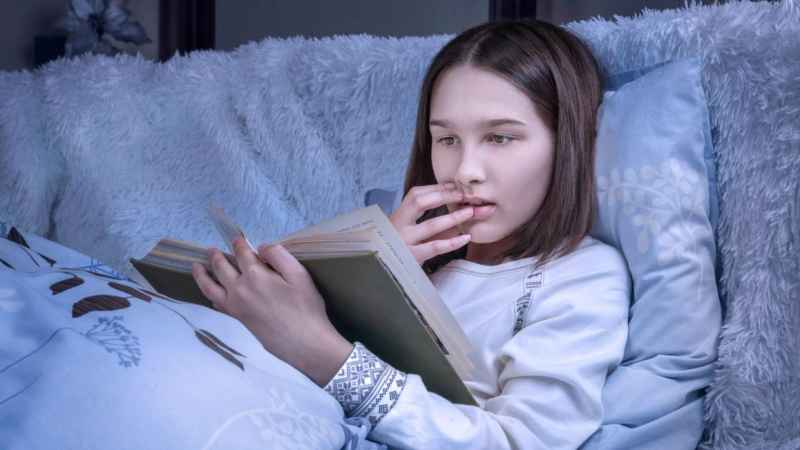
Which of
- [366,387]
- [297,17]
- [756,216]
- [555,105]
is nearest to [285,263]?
[366,387]

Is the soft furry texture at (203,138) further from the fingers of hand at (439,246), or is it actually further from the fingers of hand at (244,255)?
the fingers of hand at (244,255)

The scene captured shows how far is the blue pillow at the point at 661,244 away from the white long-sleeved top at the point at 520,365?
26 millimetres

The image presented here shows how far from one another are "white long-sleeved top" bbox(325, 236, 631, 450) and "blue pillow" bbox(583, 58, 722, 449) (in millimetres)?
26

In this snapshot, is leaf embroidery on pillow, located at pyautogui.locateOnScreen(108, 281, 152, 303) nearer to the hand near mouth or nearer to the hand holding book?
the hand holding book

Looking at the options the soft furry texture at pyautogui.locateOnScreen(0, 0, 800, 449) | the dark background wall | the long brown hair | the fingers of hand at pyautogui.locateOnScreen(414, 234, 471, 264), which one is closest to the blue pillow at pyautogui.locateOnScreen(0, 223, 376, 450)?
the fingers of hand at pyautogui.locateOnScreen(414, 234, 471, 264)

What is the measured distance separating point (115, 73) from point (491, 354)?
96 centimetres

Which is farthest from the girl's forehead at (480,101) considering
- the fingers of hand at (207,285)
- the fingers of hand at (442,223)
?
the fingers of hand at (207,285)

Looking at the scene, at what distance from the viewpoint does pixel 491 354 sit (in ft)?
2.98

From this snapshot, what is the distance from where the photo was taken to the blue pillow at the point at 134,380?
55 cm

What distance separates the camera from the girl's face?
96 cm

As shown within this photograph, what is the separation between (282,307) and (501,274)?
0.28 m

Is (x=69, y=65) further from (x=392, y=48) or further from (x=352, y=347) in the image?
(x=352, y=347)

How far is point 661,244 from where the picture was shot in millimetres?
932

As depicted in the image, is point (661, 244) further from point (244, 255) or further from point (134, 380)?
point (134, 380)
